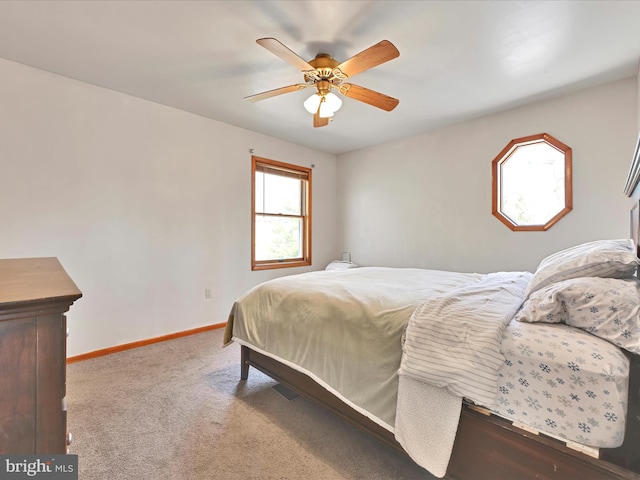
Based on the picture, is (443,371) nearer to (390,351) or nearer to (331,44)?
(390,351)

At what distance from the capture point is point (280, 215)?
14.4 feet

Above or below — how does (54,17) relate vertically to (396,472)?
above

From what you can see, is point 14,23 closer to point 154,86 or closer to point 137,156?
point 154,86

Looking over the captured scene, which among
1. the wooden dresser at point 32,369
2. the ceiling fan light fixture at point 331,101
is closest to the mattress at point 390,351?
the wooden dresser at point 32,369

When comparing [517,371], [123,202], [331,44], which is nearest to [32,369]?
[517,371]

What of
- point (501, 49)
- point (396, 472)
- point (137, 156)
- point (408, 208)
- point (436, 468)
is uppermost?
point (501, 49)

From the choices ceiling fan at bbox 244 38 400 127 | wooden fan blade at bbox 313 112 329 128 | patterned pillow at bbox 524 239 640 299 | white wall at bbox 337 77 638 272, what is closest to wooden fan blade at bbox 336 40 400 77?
ceiling fan at bbox 244 38 400 127

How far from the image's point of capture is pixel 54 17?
188 cm

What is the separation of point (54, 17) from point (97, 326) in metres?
2.47

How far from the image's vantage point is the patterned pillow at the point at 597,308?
3.17 feet

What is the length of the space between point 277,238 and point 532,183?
3.24 m

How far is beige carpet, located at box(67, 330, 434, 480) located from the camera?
56.8 inches

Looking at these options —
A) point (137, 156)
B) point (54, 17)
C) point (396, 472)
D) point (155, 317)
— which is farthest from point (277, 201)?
point (396, 472)

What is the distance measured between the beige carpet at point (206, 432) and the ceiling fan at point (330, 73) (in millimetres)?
2245
